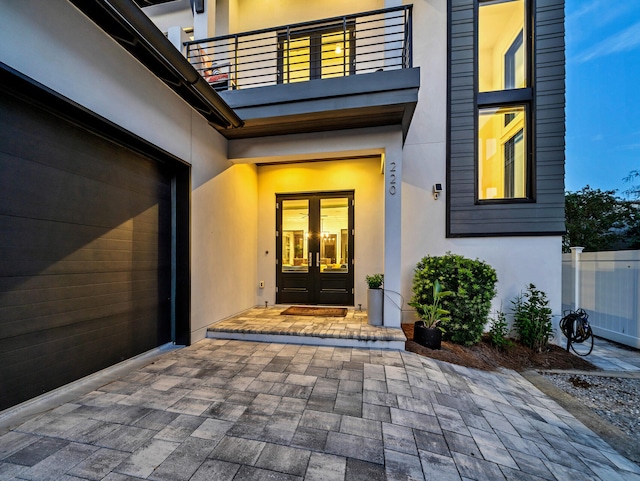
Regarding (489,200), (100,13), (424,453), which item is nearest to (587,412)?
(424,453)

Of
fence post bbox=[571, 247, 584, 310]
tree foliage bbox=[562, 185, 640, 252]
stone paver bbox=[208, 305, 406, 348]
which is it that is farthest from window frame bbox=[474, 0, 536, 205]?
tree foliage bbox=[562, 185, 640, 252]

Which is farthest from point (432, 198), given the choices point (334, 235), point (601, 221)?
point (601, 221)

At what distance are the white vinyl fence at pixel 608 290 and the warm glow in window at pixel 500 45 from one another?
12.1ft

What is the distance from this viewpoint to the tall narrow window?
15.0ft

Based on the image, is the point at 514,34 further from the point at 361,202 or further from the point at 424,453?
the point at 424,453

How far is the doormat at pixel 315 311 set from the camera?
15.7ft

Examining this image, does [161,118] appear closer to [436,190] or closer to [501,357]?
[436,190]

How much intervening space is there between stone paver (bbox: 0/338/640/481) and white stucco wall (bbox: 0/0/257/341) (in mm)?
1534

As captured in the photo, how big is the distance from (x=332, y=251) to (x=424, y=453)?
3962 mm

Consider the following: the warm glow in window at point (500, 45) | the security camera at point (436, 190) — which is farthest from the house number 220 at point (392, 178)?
the warm glow in window at point (500, 45)

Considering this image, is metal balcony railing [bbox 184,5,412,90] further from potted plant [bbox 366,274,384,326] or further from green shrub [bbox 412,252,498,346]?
potted plant [bbox 366,274,384,326]

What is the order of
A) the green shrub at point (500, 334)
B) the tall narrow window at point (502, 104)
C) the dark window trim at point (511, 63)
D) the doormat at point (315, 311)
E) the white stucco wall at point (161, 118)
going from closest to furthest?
the white stucco wall at point (161, 118) → the green shrub at point (500, 334) → the tall narrow window at point (502, 104) → the dark window trim at point (511, 63) → the doormat at point (315, 311)

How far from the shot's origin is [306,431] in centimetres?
186

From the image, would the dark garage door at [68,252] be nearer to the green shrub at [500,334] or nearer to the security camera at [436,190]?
the security camera at [436,190]
